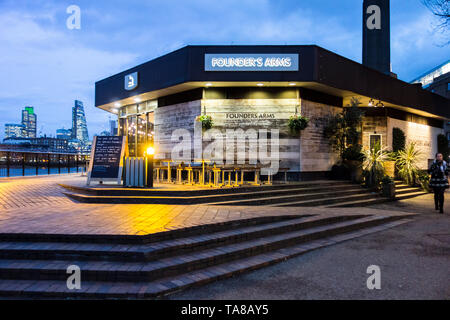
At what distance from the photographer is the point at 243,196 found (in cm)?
799

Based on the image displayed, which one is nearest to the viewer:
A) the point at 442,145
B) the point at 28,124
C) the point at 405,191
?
the point at 405,191

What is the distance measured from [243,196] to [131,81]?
→ 27.6 feet

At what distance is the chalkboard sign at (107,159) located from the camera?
870 centimetres

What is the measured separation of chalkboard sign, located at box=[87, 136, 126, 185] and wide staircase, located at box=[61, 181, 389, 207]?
0.71m

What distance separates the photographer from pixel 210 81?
34.0ft

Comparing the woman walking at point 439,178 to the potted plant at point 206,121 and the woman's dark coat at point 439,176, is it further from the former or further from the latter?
the potted plant at point 206,121

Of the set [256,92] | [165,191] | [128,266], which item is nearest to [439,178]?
[256,92]

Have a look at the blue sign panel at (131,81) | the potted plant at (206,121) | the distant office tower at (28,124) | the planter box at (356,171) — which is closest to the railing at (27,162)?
the blue sign panel at (131,81)

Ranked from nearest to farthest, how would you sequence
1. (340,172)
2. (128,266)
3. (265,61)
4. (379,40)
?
(128,266)
(265,61)
(340,172)
(379,40)

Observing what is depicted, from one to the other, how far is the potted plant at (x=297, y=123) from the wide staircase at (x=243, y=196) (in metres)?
2.20

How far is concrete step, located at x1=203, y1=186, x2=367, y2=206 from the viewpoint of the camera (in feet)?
25.3

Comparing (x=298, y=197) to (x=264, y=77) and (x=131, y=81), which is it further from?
(x=131, y=81)

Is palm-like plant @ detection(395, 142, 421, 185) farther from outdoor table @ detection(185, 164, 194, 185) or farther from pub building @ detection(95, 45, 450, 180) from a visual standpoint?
outdoor table @ detection(185, 164, 194, 185)
